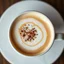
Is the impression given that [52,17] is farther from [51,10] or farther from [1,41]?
[1,41]

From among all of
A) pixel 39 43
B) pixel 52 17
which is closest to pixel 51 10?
pixel 52 17

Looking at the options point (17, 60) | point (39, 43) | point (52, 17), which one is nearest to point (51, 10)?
point (52, 17)

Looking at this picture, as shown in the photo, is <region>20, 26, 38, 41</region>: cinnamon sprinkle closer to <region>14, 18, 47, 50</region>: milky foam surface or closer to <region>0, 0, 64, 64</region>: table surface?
<region>14, 18, 47, 50</region>: milky foam surface

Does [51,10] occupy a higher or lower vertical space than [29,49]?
higher

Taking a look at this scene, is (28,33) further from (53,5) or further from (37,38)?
(53,5)

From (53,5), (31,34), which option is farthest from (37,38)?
(53,5)

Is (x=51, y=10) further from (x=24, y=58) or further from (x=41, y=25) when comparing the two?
(x=24, y=58)

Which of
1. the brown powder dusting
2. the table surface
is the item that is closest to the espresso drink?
the brown powder dusting

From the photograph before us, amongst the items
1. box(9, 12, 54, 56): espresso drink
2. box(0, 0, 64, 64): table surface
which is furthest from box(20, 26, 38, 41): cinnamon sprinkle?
box(0, 0, 64, 64): table surface

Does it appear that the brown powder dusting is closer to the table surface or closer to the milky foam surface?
the milky foam surface

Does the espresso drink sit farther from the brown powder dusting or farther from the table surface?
the table surface
